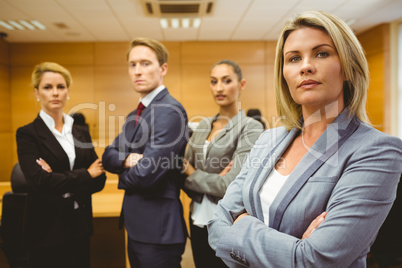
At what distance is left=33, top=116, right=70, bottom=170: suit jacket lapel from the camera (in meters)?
1.94

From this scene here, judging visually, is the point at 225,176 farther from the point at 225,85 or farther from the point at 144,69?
the point at 144,69

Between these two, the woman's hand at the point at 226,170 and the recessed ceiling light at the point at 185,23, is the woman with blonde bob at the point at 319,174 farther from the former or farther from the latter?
the recessed ceiling light at the point at 185,23

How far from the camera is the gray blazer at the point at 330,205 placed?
79 cm

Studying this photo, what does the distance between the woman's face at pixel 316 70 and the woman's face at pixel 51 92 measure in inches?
68.4

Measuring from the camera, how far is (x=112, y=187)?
3.04 m

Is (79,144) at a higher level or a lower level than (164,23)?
lower

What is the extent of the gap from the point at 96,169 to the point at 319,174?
1.60 m

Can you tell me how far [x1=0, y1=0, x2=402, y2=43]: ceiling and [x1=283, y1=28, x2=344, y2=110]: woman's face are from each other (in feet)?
12.4

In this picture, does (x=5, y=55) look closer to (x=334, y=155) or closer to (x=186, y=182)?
(x=186, y=182)

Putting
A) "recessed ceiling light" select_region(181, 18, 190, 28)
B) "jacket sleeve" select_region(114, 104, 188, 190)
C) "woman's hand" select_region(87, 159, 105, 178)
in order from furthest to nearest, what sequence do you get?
"recessed ceiling light" select_region(181, 18, 190, 28) → "woman's hand" select_region(87, 159, 105, 178) → "jacket sleeve" select_region(114, 104, 188, 190)

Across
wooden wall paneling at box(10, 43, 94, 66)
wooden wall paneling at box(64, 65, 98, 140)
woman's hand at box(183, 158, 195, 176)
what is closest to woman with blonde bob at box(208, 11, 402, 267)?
woman's hand at box(183, 158, 195, 176)

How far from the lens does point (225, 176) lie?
1.71 metres

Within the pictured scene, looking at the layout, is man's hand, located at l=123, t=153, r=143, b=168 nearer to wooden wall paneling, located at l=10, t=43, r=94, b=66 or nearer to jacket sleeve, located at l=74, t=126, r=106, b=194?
jacket sleeve, located at l=74, t=126, r=106, b=194

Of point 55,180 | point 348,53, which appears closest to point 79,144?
point 55,180
